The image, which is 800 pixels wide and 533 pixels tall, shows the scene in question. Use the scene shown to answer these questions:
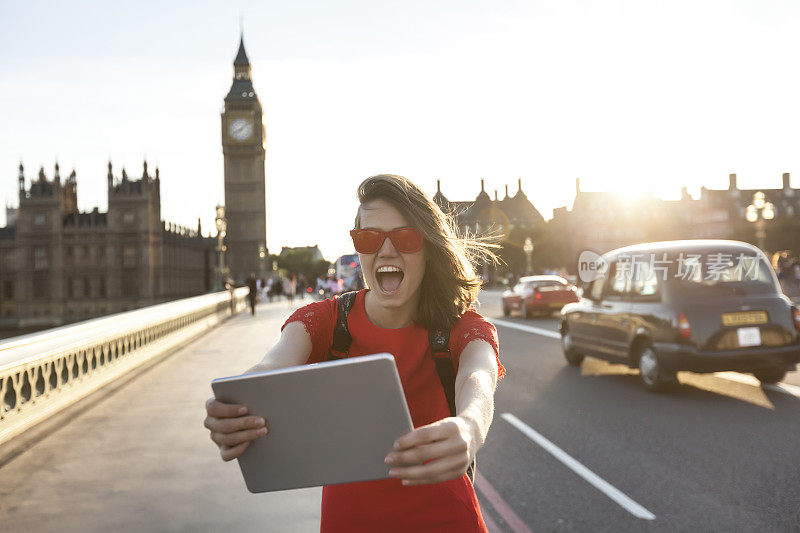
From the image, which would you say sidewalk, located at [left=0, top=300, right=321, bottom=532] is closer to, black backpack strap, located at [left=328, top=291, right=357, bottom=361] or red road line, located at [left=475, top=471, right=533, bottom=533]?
red road line, located at [left=475, top=471, right=533, bottom=533]

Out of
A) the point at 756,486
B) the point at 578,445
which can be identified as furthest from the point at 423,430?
the point at 578,445

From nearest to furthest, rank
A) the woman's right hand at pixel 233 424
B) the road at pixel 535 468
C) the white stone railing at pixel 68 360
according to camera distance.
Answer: the woman's right hand at pixel 233 424, the road at pixel 535 468, the white stone railing at pixel 68 360

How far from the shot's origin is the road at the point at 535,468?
15.1ft

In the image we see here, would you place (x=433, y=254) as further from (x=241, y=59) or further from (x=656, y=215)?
(x=241, y=59)

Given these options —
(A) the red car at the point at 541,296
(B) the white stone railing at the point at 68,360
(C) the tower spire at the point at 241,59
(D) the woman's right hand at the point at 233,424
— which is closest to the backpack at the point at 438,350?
(D) the woman's right hand at the point at 233,424

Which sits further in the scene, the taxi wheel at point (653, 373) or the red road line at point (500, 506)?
the taxi wheel at point (653, 373)

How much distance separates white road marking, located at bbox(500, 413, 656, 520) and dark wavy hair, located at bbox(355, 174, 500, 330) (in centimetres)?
316

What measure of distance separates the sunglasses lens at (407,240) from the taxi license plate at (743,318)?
758 centimetres

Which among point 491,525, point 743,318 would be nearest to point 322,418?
point 491,525

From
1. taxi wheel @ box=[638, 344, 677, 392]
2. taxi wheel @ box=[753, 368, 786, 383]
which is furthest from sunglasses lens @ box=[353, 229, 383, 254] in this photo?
taxi wheel @ box=[753, 368, 786, 383]

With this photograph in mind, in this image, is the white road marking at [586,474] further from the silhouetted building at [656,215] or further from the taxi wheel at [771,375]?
the silhouetted building at [656,215]

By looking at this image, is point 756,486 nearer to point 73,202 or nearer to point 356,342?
point 356,342

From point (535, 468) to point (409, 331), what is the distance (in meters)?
4.13

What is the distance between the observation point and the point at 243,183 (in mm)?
133625
